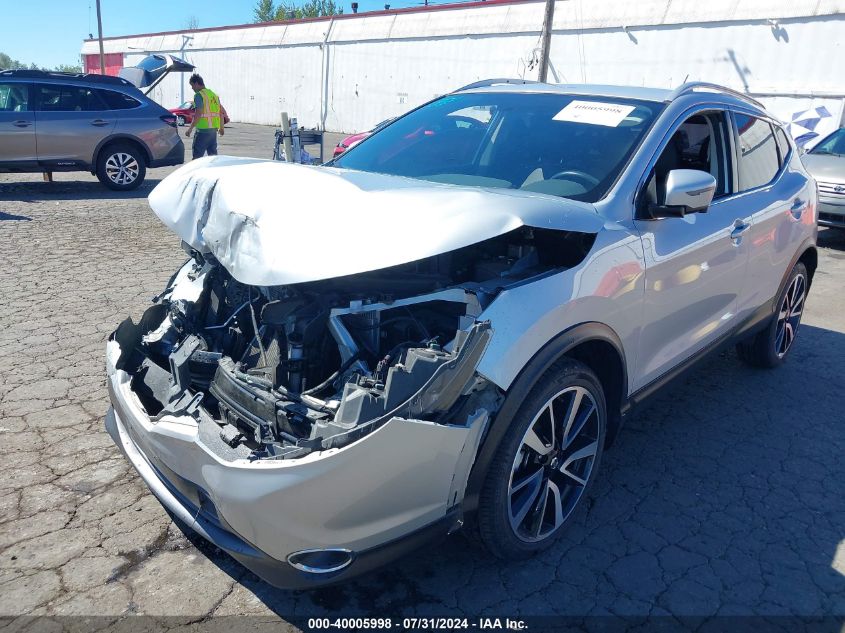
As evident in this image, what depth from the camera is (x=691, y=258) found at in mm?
3398

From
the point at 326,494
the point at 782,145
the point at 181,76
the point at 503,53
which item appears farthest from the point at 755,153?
the point at 181,76

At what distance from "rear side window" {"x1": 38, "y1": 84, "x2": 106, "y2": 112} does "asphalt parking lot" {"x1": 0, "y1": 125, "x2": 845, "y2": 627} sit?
7.34 meters

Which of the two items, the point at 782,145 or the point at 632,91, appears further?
the point at 782,145

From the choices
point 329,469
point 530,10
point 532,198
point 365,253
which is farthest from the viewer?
point 530,10

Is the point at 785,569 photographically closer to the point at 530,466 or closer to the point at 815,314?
the point at 530,466

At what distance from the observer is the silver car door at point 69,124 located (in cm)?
1091

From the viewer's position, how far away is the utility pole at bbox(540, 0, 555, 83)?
2001cm

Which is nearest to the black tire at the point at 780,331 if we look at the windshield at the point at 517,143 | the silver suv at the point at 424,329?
the silver suv at the point at 424,329

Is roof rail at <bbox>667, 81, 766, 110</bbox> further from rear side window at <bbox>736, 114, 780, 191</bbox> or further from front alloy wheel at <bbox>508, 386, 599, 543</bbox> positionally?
front alloy wheel at <bbox>508, 386, 599, 543</bbox>

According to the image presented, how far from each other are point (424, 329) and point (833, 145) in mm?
10721

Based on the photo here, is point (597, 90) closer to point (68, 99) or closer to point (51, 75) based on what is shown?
point (68, 99)

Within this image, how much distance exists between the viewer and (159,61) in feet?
59.2

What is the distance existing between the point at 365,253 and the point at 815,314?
19.2ft

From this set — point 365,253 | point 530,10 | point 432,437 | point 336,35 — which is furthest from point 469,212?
point 336,35
